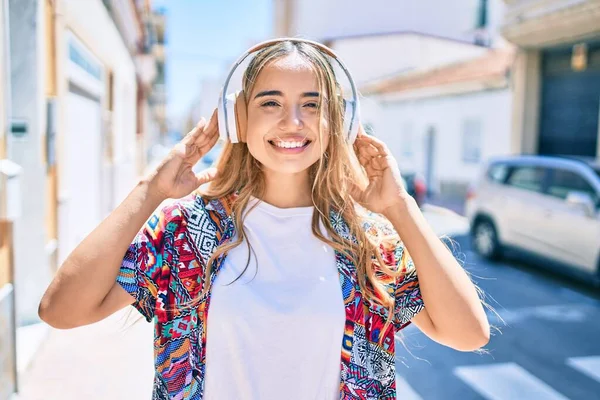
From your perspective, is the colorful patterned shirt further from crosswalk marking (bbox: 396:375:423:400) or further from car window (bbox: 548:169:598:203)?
car window (bbox: 548:169:598:203)

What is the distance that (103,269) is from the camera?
1473 millimetres

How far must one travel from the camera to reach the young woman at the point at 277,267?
150 centimetres

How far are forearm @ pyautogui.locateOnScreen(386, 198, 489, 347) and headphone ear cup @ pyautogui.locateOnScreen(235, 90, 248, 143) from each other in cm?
60

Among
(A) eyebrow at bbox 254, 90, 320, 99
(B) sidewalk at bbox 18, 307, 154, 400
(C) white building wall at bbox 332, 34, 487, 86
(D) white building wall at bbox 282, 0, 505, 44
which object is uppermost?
(C) white building wall at bbox 332, 34, 487, 86

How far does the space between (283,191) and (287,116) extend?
279mm

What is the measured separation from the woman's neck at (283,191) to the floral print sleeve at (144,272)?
39cm

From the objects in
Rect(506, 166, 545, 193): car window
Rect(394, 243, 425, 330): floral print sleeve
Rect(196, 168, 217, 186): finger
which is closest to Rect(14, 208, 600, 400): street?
Rect(394, 243, 425, 330): floral print sleeve

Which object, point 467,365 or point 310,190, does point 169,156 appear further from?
point 467,365

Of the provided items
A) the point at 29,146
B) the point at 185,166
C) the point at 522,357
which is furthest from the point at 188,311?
the point at 522,357

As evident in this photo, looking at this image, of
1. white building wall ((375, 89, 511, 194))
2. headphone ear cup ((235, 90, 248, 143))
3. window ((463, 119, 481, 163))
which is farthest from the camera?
window ((463, 119, 481, 163))

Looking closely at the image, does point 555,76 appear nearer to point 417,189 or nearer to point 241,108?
point 417,189

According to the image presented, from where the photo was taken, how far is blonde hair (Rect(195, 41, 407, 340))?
1614mm

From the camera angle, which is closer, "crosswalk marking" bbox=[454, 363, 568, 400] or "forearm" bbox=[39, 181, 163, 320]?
"forearm" bbox=[39, 181, 163, 320]

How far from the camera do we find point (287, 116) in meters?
1.60
